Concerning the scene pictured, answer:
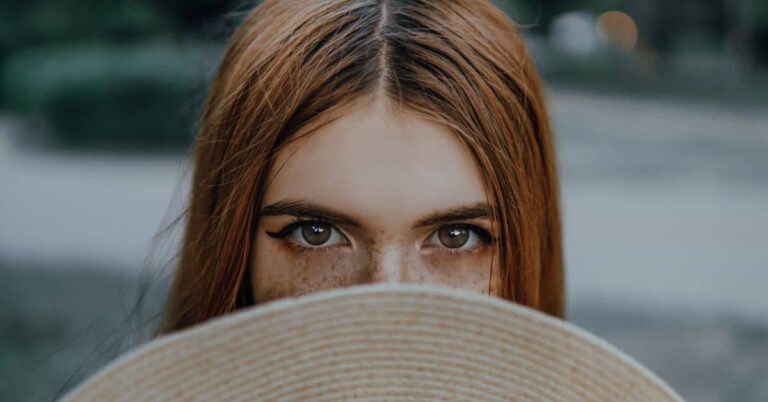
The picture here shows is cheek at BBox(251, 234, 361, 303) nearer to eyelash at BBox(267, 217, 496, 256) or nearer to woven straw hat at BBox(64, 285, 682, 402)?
eyelash at BBox(267, 217, 496, 256)

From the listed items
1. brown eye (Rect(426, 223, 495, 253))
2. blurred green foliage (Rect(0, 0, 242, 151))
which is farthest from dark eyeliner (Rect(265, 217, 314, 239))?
blurred green foliage (Rect(0, 0, 242, 151))

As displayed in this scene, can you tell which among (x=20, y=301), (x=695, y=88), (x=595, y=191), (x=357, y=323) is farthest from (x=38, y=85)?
(x=357, y=323)

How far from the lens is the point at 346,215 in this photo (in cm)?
107

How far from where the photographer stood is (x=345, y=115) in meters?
1.11

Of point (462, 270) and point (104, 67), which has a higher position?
point (104, 67)

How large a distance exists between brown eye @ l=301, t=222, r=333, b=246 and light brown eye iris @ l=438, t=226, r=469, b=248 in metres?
0.13

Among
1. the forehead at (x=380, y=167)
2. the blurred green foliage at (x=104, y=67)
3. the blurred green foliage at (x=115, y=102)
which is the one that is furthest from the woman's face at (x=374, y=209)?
the blurred green foliage at (x=115, y=102)

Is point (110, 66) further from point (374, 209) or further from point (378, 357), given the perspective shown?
point (378, 357)

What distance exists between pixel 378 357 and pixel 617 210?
6.15 meters

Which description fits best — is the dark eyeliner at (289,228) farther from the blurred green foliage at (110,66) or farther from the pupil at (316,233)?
the blurred green foliage at (110,66)

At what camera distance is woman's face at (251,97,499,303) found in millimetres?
1060

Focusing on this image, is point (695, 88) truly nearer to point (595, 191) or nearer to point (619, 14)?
point (619, 14)

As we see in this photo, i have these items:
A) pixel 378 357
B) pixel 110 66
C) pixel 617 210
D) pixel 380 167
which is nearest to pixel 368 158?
pixel 380 167

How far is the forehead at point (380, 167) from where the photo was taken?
1056 millimetres
